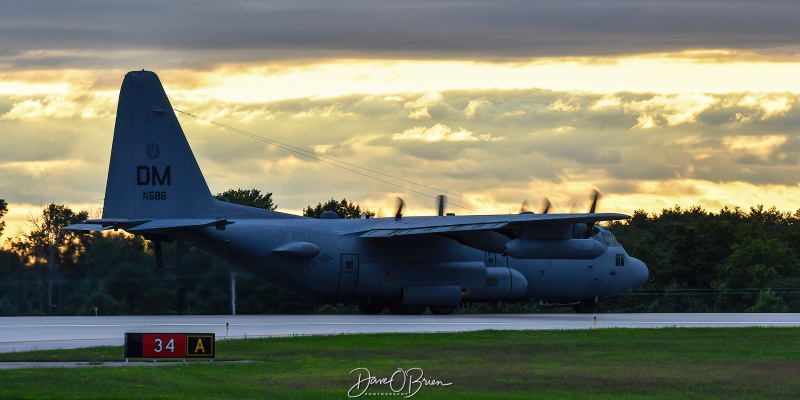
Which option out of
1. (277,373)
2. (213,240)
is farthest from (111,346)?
(213,240)

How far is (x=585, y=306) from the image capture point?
174 feet

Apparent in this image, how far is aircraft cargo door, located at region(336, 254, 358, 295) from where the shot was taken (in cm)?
4703

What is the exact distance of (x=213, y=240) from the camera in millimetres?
44438

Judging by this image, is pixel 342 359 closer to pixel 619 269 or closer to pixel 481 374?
pixel 481 374

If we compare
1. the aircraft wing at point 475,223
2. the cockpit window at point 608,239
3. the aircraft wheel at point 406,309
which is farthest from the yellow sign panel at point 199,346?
the cockpit window at point 608,239

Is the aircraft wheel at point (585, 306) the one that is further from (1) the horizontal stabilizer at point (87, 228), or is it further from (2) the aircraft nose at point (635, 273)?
(1) the horizontal stabilizer at point (87, 228)

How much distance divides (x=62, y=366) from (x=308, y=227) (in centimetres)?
2213

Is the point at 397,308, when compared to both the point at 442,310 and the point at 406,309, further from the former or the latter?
the point at 442,310

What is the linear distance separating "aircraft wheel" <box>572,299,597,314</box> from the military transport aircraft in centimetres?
120

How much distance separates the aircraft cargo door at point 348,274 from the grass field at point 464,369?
12.2 meters

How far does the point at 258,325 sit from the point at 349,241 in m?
8.58

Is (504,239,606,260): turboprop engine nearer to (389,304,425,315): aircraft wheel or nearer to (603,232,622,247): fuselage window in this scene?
(603,232,622,247): fuselage window

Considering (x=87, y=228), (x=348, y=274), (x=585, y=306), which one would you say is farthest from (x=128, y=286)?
(x=585, y=306)

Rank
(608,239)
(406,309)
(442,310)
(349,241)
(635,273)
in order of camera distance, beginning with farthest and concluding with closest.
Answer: (635,273), (608,239), (442,310), (406,309), (349,241)
